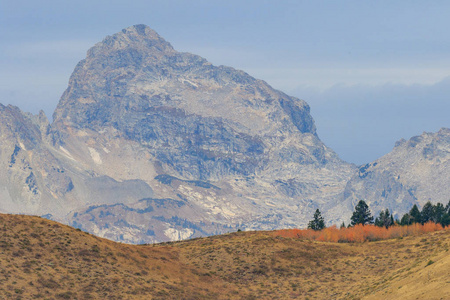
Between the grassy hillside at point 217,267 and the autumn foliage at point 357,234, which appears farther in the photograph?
the autumn foliage at point 357,234

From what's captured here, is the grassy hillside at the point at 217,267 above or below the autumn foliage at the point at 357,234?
below

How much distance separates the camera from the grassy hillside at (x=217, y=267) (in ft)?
320

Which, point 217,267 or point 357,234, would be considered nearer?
point 217,267

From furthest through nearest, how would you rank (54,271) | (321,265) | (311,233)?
(311,233), (321,265), (54,271)

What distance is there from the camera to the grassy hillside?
97.5 m

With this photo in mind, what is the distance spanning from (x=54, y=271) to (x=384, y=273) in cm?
5793

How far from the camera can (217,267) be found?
132m

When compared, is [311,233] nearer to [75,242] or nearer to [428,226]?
[428,226]

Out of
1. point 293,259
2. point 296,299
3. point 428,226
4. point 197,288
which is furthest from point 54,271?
point 428,226

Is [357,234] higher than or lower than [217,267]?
higher

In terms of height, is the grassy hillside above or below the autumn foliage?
Result: below

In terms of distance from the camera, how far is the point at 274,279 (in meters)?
127

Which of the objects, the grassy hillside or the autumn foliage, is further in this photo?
the autumn foliage

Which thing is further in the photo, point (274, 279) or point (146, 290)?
point (274, 279)
